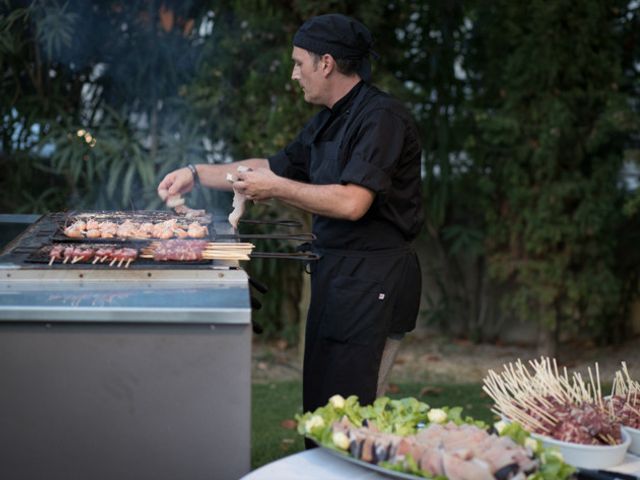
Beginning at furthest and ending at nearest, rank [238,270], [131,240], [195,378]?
[131,240]
[238,270]
[195,378]

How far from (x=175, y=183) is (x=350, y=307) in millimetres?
966

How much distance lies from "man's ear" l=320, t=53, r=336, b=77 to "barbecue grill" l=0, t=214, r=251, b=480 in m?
1.42

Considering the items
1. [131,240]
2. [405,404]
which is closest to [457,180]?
[131,240]

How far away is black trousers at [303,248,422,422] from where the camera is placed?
3689mm

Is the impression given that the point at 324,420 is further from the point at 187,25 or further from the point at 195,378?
the point at 187,25

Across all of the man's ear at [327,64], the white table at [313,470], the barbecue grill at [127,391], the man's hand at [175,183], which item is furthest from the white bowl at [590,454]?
the man's hand at [175,183]

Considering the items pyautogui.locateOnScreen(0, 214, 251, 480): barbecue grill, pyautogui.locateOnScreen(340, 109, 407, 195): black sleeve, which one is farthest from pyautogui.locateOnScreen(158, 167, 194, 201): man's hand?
pyautogui.locateOnScreen(0, 214, 251, 480): barbecue grill

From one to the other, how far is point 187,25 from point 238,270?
4.53 meters

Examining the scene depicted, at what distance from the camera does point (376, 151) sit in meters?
3.56

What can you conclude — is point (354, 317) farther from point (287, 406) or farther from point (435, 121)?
point (435, 121)

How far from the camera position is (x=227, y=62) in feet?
22.8

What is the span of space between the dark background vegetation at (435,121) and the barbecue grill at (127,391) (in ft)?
12.5

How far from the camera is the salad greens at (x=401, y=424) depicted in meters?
2.20

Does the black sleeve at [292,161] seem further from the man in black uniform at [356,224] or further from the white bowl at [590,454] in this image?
the white bowl at [590,454]
